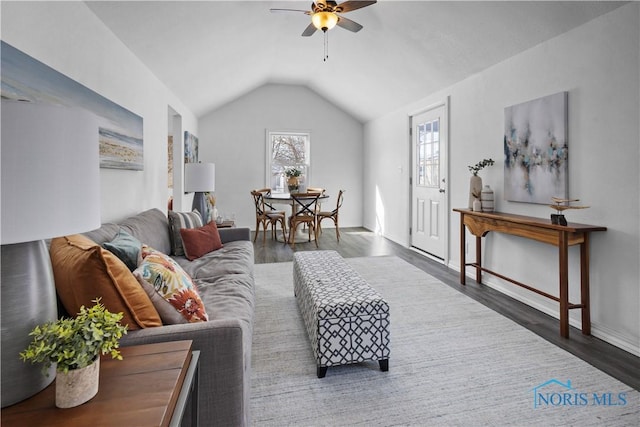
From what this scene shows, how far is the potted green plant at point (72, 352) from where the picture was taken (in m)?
0.76

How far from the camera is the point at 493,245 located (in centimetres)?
351

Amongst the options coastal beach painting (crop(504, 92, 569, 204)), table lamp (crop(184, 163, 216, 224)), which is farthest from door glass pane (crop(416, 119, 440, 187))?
table lamp (crop(184, 163, 216, 224))

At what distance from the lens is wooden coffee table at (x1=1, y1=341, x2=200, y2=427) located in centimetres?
75

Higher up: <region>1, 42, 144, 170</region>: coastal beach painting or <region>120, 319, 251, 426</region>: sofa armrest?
<region>1, 42, 144, 170</region>: coastal beach painting

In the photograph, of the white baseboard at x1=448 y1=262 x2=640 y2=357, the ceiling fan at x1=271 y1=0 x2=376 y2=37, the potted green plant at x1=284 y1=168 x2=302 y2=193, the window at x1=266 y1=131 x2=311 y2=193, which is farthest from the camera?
the window at x1=266 y1=131 x2=311 y2=193

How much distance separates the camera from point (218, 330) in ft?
3.99

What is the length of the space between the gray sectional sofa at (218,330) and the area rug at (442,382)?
37 cm

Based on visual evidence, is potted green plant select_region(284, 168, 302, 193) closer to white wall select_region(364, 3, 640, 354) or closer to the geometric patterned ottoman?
white wall select_region(364, 3, 640, 354)

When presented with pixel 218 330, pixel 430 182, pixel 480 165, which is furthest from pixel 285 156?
pixel 218 330

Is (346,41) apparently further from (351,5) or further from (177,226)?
(177,226)

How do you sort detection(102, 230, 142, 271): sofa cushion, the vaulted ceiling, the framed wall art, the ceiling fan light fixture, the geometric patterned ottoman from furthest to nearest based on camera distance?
1. the framed wall art
2. the ceiling fan light fixture
3. the vaulted ceiling
4. the geometric patterned ottoman
5. detection(102, 230, 142, 271): sofa cushion

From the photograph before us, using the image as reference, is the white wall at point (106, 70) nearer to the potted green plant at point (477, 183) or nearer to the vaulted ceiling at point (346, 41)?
the vaulted ceiling at point (346, 41)

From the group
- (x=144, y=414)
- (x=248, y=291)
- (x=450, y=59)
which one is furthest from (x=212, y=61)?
(x=144, y=414)

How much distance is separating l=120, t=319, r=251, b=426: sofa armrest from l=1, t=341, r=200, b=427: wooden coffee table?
13 cm
